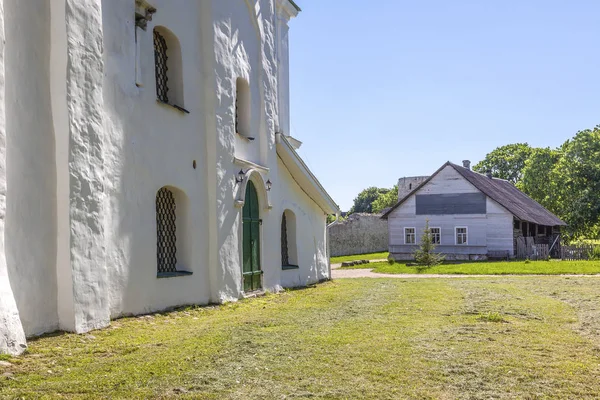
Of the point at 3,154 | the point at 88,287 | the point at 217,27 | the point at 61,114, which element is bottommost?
the point at 88,287

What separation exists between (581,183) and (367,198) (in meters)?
63.1

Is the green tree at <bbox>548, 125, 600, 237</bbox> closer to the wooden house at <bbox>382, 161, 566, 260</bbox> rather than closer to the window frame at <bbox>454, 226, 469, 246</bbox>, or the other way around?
the wooden house at <bbox>382, 161, 566, 260</bbox>

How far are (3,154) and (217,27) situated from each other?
6.48 meters

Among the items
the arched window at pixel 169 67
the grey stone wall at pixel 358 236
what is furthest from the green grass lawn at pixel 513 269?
the arched window at pixel 169 67

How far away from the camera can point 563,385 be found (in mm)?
4941

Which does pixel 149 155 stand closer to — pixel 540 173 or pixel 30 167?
pixel 30 167

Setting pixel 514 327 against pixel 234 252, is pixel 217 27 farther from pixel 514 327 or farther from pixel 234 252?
pixel 514 327

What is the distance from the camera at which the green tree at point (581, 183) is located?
1656 inches

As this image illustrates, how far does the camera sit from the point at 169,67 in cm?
1106

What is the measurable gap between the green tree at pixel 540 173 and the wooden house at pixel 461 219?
50.4 feet

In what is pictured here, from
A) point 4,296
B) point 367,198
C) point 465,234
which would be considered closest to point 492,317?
point 4,296

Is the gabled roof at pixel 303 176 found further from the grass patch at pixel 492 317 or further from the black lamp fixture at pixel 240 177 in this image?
the grass patch at pixel 492 317

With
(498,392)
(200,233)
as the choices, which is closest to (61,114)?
(200,233)

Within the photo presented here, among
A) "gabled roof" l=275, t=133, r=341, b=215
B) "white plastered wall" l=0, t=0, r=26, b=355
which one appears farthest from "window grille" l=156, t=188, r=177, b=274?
"gabled roof" l=275, t=133, r=341, b=215
